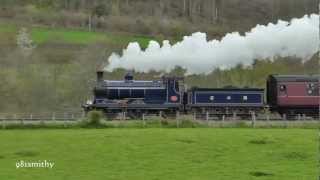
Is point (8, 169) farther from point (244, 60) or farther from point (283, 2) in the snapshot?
point (283, 2)

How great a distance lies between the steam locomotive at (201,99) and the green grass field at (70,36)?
108 feet

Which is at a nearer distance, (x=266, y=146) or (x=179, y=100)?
(x=266, y=146)

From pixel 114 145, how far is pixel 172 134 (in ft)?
17.3

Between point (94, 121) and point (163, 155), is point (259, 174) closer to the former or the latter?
point (163, 155)

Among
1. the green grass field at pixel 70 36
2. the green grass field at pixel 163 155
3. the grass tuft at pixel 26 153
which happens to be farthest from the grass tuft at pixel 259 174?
the green grass field at pixel 70 36

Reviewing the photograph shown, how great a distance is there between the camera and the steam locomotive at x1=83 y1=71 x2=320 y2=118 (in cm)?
4769

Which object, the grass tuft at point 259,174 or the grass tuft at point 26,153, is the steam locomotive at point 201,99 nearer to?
the grass tuft at point 26,153

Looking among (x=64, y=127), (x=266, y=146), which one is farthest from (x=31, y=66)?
(x=266, y=146)

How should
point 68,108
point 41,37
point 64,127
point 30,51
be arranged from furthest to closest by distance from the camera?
point 41,37
point 30,51
point 68,108
point 64,127

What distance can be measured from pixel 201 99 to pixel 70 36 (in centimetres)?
4171

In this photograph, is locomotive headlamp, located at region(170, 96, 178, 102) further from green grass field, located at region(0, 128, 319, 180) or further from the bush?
green grass field, located at region(0, 128, 319, 180)

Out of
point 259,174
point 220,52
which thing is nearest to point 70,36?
point 220,52

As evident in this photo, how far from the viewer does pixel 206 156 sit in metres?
24.2

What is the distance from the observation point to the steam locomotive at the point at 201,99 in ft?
156
